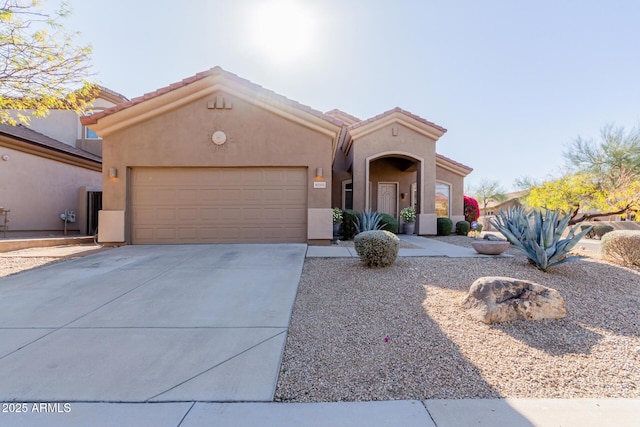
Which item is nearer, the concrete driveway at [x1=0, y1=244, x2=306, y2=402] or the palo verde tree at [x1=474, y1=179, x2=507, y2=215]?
the concrete driveway at [x1=0, y1=244, x2=306, y2=402]

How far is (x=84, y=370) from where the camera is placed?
9.56 feet

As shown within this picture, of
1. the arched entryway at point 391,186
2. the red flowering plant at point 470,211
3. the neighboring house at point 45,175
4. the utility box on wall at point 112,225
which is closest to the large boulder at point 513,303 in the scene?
the utility box on wall at point 112,225

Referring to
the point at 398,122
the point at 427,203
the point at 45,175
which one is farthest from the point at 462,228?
the point at 45,175

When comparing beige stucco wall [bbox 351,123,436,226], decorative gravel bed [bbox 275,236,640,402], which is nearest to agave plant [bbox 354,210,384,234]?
beige stucco wall [bbox 351,123,436,226]

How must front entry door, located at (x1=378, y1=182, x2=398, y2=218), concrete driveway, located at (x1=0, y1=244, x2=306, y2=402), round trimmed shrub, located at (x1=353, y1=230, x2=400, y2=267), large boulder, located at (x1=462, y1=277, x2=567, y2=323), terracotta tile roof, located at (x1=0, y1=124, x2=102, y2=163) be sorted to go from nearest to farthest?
1. concrete driveway, located at (x1=0, y1=244, x2=306, y2=402)
2. large boulder, located at (x1=462, y1=277, x2=567, y2=323)
3. round trimmed shrub, located at (x1=353, y1=230, x2=400, y2=267)
4. terracotta tile roof, located at (x1=0, y1=124, x2=102, y2=163)
5. front entry door, located at (x1=378, y1=182, x2=398, y2=218)

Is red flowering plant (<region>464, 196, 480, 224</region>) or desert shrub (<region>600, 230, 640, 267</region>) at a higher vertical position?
red flowering plant (<region>464, 196, 480, 224</region>)

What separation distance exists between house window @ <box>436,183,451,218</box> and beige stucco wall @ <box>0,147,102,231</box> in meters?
16.8

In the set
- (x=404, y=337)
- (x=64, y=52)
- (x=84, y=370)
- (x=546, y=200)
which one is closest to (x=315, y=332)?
(x=404, y=337)

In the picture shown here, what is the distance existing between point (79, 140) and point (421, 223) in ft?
57.9

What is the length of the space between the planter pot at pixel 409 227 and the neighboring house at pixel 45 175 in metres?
14.3

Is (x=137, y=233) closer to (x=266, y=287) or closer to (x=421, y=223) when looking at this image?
(x=266, y=287)

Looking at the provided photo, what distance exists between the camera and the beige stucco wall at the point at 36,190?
11.2 metres

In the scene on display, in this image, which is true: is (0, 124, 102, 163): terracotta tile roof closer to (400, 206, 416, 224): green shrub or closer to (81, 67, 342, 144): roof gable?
(81, 67, 342, 144): roof gable

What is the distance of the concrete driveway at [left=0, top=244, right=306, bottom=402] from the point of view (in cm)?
269
